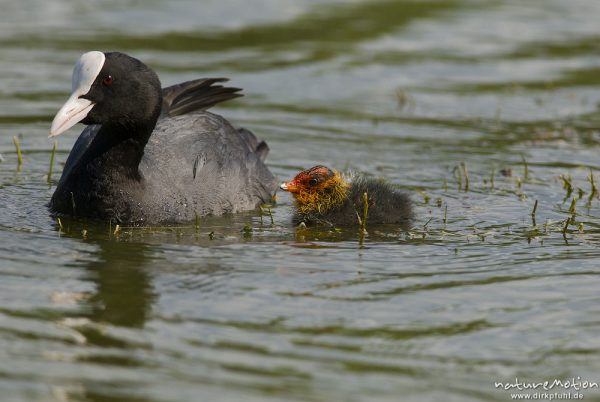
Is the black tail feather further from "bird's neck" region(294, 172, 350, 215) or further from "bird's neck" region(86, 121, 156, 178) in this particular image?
"bird's neck" region(294, 172, 350, 215)

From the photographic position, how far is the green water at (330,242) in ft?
14.3

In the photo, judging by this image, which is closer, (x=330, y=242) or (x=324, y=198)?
(x=330, y=242)

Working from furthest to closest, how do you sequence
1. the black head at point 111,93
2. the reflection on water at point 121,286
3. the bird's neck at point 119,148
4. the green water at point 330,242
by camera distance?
1. the bird's neck at point 119,148
2. the black head at point 111,93
3. the reflection on water at point 121,286
4. the green water at point 330,242

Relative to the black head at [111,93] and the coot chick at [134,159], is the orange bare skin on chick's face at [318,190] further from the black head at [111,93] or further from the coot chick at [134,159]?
the black head at [111,93]

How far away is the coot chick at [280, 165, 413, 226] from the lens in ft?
22.4

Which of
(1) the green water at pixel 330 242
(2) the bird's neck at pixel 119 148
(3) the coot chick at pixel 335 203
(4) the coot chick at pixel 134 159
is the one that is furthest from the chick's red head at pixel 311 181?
(2) the bird's neck at pixel 119 148

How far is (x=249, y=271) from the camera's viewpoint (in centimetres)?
562

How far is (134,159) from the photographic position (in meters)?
6.80

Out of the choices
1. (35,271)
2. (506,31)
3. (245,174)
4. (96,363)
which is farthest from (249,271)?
(506,31)

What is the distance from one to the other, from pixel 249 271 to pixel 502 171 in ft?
10.5

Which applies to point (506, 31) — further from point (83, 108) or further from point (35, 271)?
point (35, 271)

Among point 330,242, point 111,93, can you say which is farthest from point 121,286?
point 111,93

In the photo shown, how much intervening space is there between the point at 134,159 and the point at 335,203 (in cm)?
120

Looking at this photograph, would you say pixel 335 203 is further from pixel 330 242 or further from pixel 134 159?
pixel 134 159
